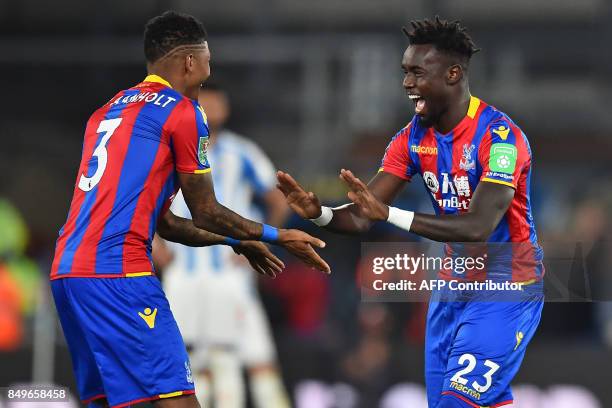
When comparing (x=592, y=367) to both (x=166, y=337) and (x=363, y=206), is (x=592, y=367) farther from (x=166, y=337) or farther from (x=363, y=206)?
(x=166, y=337)

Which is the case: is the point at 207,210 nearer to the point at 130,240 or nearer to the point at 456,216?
the point at 130,240

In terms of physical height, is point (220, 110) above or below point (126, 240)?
above

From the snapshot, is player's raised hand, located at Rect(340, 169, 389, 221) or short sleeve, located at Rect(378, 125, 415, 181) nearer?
player's raised hand, located at Rect(340, 169, 389, 221)

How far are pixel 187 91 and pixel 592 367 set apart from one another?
512 centimetres

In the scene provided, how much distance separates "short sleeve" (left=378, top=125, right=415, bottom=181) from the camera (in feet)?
18.7

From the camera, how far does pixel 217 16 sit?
18.8 metres

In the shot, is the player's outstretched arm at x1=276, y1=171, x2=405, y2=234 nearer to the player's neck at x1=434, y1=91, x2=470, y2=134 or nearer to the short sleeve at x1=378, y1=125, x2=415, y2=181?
the short sleeve at x1=378, y1=125, x2=415, y2=181

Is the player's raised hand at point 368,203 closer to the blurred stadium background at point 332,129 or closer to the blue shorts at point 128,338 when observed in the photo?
the blue shorts at point 128,338

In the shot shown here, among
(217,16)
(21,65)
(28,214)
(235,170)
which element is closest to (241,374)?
(235,170)

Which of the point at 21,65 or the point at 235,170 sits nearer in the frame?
the point at 235,170

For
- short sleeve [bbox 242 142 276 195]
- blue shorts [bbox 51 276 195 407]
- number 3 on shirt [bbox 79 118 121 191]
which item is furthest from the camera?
short sleeve [bbox 242 142 276 195]

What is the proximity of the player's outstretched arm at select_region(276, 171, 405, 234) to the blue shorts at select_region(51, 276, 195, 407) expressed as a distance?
86cm

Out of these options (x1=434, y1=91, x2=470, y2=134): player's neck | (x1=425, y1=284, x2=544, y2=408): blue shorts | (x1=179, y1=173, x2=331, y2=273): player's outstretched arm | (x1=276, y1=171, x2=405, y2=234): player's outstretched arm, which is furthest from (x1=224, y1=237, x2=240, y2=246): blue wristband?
(x1=434, y1=91, x2=470, y2=134): player's neck

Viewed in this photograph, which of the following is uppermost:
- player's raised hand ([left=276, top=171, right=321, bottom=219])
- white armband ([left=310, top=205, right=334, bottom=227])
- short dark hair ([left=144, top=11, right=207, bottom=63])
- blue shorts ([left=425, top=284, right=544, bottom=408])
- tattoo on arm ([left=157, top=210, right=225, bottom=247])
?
short dark hair ([left=144, top=11, right=207, bottom=63])
